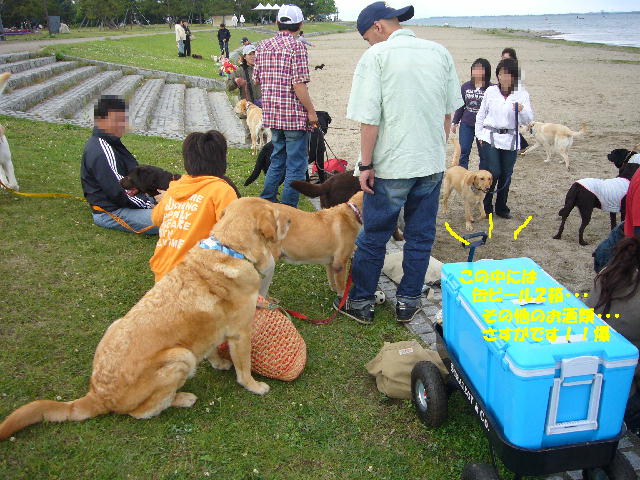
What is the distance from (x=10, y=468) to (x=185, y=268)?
145 cm

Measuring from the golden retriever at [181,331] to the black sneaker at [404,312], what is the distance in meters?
1.53

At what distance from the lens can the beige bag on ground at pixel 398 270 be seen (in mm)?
5434

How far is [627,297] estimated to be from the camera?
111 inches

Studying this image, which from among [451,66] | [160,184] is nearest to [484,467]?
[451,66]

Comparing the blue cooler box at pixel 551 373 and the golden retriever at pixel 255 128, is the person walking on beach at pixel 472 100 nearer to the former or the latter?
the golden retriever at pixel 255 128

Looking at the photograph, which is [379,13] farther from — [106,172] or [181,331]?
[106,172]

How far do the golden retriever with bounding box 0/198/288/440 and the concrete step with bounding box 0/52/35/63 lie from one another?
51.3 feet

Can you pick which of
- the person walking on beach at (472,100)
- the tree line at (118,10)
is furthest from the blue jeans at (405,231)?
the tree line at (118,10)

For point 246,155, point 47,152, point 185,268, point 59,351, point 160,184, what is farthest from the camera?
point 246,155

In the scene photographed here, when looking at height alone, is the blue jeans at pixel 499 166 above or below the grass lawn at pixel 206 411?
above

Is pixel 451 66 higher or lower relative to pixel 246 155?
higher

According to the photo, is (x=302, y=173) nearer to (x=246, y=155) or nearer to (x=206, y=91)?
(x=246, y=155)

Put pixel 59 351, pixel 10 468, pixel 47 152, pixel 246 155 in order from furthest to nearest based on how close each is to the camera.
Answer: pixel 246 155, pixel 47 152, pixel 59 351, pixel 10 468

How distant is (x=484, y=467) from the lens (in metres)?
2.58
